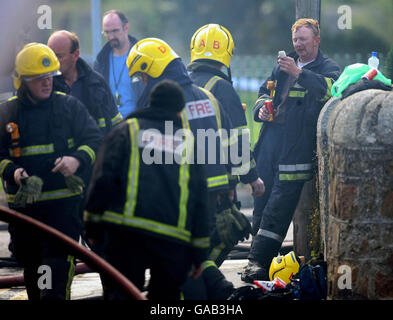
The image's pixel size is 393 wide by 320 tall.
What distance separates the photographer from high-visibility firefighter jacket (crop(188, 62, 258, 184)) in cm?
656

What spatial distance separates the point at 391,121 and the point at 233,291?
1640mm

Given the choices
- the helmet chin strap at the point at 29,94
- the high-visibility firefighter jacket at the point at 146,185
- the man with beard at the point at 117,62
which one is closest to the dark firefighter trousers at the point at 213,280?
the high-visibility firefighter jacket at the point at 146,185

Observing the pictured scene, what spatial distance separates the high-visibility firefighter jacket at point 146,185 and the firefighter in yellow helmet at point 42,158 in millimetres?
1036

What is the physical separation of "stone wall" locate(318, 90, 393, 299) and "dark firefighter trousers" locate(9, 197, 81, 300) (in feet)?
6.23

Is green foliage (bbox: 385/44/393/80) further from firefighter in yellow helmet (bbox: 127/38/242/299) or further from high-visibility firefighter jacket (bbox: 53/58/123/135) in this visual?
high-visibility firefighter jacket (bbox: 53/58/123/135)

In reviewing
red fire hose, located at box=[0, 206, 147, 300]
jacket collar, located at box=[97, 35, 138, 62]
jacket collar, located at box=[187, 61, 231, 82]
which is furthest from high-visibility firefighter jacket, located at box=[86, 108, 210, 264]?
jacket collar, located at box=[97, 35, 138, 62]

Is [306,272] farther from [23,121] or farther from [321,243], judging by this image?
[23,121]

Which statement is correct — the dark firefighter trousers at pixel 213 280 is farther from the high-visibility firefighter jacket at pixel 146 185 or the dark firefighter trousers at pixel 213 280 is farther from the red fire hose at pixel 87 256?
the red fire hose at pixel 87 256

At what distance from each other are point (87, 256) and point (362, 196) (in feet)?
6.58

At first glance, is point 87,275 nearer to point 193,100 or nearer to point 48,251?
point 48,251

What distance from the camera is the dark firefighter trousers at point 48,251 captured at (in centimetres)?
577

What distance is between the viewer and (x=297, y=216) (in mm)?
7344

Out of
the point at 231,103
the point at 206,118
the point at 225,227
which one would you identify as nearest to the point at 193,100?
the point at 206,118
